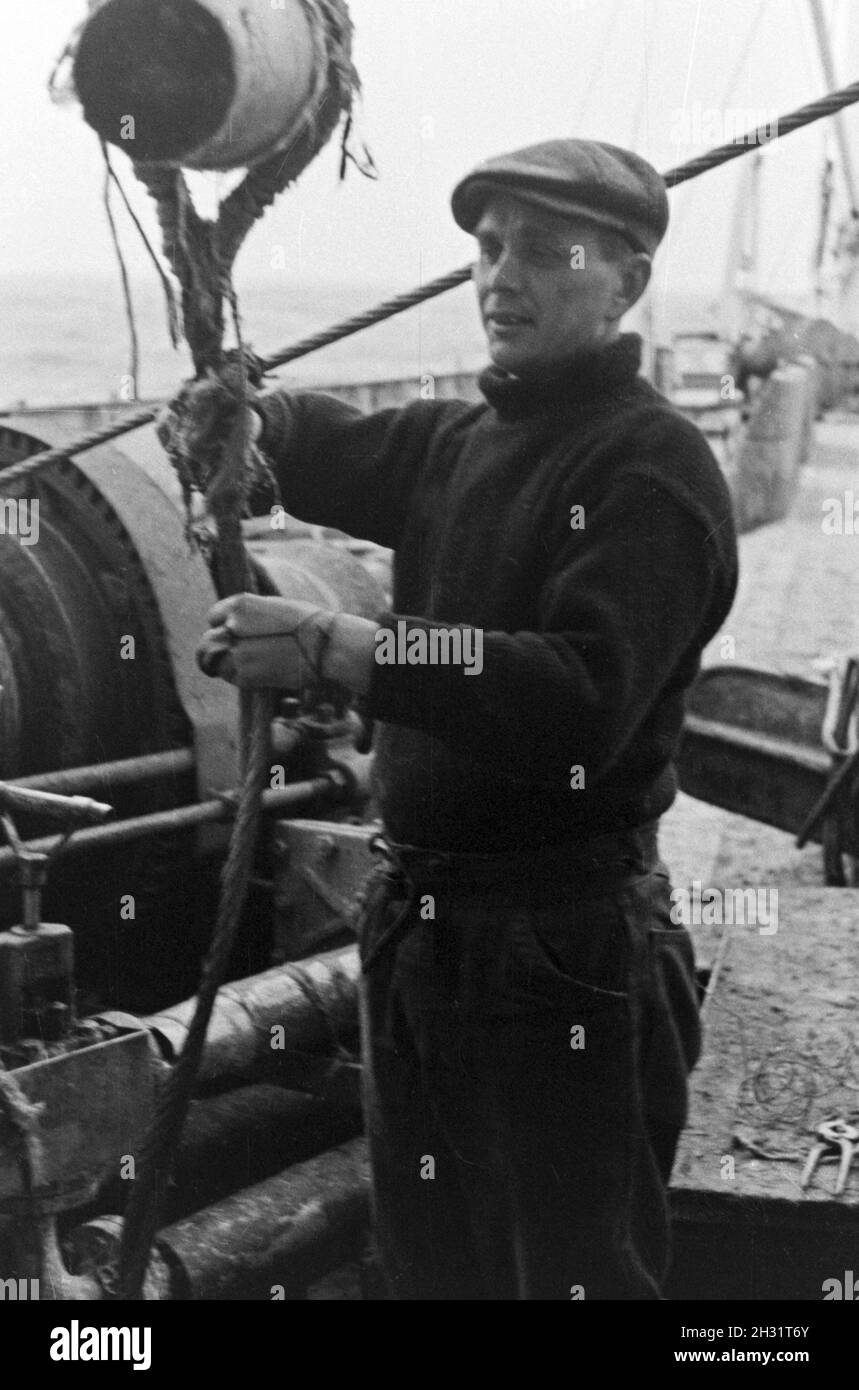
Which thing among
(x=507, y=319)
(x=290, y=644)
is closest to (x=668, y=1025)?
(x=290, y=644)

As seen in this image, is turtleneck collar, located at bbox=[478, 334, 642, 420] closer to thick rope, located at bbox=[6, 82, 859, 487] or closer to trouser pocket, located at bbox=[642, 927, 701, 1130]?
thick rope, located at bbox=[6, 82, 859, 487]

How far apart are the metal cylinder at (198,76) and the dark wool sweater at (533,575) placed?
0.35 m

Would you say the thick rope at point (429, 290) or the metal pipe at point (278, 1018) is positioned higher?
the thick rope at point (429, 290)

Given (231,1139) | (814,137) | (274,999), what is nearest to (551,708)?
(274,999)

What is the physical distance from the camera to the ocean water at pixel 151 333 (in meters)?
2.47

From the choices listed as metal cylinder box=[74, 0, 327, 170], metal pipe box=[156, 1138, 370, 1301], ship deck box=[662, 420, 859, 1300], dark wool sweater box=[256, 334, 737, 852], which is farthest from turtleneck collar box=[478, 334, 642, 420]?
metal pipe box=[156, 1138, 370, 1301]

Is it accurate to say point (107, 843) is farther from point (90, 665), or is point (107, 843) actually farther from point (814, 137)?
point (814, 137)

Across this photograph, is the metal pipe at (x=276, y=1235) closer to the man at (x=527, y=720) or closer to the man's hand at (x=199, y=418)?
the man at (x=527, y=720)

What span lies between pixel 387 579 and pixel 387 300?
1.10 m

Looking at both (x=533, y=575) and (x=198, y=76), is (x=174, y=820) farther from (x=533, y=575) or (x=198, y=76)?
(x=198, y=76)

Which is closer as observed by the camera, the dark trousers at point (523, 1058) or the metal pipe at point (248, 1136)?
the dark trousers at point (523, 1058)

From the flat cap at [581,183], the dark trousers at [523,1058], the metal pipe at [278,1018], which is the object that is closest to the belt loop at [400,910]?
the dark trousers at [523,1058]

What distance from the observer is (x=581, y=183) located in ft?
→ 6.21

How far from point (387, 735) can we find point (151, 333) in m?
1.45
